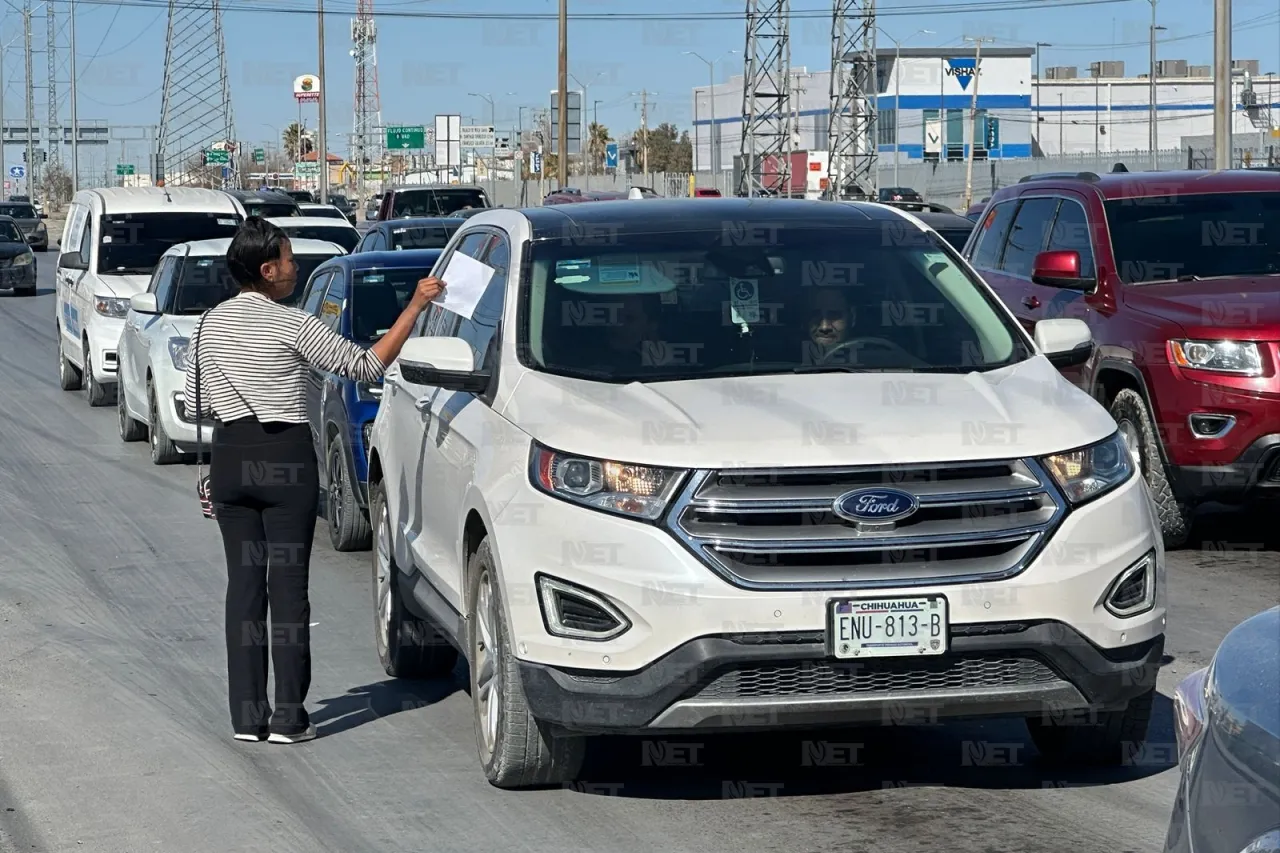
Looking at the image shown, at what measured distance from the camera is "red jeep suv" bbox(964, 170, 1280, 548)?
970cm

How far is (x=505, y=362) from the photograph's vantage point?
20.2ft

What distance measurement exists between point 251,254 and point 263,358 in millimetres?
399

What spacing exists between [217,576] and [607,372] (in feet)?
15.3

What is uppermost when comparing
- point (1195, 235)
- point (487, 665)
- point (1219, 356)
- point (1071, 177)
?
point (1071, 177)

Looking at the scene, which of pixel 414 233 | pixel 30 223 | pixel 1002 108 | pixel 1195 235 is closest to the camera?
pixel 1195 235

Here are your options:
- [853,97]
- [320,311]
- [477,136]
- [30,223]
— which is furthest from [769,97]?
[477,136]

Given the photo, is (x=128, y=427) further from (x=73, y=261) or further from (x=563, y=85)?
(x=563, y=85)

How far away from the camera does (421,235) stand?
2081cm

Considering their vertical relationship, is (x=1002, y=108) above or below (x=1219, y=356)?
above

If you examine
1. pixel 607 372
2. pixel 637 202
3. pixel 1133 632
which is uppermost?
pixel 637 202

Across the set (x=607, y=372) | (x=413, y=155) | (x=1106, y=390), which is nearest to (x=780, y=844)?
(x=607, y=372)

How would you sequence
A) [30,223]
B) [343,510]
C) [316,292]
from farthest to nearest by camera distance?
1. [30,223]
2. [316,292]
3. [343,510]

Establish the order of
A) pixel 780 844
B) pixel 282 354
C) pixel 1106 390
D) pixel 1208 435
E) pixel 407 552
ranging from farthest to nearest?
1. pixel 1106 390
2. pixel 1208 435
3. pixel 407 552
4. pixel 282 354
5. pixel 780 844

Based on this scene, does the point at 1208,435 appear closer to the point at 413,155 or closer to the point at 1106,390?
the point at 1106,390
